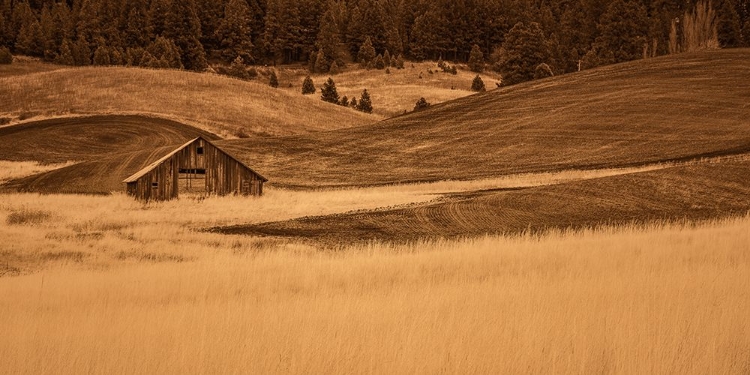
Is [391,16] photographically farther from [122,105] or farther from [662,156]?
[662,156]

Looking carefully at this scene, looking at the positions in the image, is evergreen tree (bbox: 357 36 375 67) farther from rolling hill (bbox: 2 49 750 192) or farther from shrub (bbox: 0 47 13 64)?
rolling hill (bbox: 2 49 750 192)

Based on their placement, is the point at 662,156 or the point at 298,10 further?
the point at 298,10

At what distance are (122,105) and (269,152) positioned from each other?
2814cm

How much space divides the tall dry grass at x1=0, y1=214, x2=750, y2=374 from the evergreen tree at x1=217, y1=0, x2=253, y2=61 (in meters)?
140

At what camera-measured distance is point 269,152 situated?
205 ft

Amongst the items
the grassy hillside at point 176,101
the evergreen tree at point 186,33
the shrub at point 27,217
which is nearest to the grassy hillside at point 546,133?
the grassy hillside at point 176,101

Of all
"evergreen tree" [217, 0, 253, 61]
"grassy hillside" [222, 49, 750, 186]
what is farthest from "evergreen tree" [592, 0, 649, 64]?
"evergreen tree" [217, 0, 253, 61]

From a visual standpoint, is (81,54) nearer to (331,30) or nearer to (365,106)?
(331,30)

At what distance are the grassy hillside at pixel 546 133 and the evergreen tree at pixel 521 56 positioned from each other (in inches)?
630

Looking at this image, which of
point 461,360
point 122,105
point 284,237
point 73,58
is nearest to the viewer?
point 461,360

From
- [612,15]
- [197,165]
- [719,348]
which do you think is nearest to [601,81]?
[197,165]

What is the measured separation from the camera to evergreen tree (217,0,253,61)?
155375mm

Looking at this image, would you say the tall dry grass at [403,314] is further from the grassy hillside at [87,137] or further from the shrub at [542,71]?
the shrub at [542,71]

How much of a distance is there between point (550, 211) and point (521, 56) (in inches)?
2792
